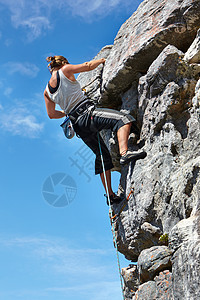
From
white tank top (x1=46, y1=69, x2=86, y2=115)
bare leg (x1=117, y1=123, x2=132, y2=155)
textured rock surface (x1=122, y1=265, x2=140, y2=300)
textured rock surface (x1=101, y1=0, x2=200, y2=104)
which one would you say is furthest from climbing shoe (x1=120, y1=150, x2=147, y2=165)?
textured rock surface (x1=122, y1=265, x2=140, y2=300)

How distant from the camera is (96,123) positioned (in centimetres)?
859

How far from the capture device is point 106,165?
362 inches

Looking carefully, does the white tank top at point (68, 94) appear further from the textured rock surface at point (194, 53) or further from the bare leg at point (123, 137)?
the textured rock surface at point (194, 53)

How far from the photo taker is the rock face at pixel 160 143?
5.71m

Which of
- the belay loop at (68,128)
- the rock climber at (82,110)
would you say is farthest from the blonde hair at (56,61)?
the belay loop at (68,128)

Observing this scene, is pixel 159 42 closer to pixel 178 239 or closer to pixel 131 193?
pixel 131 193

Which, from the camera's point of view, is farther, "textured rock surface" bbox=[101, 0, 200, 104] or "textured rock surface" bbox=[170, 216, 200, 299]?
"textured rock surface" bbox=[101, 0, 200, 104]

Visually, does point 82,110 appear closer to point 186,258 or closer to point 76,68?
point 76,68

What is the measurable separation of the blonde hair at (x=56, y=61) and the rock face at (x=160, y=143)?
3.85 ft

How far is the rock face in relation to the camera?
5.71 m

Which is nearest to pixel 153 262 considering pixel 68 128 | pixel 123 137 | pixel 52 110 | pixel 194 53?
pixel 123 137

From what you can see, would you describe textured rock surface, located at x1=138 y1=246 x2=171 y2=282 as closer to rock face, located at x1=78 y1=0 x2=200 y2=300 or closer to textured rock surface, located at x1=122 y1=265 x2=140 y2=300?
rock face, located at x1=78 y1=0 x2=200 y2=300

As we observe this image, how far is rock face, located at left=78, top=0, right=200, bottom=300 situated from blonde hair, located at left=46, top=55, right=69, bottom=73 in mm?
1174

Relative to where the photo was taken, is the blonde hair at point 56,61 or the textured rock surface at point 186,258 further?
the blonde hair at point 56,61
